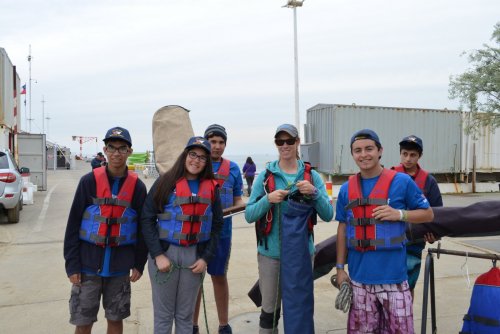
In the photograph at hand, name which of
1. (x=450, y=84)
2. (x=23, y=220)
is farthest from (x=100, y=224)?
(x=450, y=84)

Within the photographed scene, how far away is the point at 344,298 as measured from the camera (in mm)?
2871

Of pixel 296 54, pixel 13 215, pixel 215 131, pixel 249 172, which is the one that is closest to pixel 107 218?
pixel 215 131

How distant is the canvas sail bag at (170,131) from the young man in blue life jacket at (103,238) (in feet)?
2.66

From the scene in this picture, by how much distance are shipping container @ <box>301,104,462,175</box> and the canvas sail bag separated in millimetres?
12940

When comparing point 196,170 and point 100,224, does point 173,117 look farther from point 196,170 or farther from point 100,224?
point 100,224

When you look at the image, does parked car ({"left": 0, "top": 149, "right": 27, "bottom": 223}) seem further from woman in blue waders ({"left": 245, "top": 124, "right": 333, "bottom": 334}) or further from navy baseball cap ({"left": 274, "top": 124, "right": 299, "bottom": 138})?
navy baseball cap ({"left": 274, "top": 124, "right": 299, "bottom": 138})

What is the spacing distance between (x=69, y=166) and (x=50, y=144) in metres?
3.40

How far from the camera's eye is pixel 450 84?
552 inches

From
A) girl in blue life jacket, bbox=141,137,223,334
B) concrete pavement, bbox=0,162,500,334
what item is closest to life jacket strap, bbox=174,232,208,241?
girl in blue life jacket, bbox=141,137,223,334

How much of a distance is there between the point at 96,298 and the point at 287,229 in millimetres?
1469

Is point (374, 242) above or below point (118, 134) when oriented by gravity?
below

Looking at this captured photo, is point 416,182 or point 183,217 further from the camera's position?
point 416,182

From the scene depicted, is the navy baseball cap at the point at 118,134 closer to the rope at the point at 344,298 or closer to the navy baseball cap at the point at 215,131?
the navy baseball cap at the point at 215,131

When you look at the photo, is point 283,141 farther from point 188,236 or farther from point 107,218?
point 107,218
